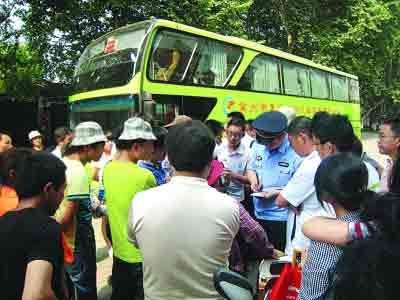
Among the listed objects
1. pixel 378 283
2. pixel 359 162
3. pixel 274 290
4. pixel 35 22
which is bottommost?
pixel 274 290

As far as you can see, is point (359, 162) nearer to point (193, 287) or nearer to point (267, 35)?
point (193, 287)

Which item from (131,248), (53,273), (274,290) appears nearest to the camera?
(53,273)

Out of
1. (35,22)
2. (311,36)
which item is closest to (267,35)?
(311,36)

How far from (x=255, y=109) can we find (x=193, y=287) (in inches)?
353

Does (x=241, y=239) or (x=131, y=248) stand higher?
(x=241, y=239)

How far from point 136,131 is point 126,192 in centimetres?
39

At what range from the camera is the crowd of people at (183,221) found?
1229mm

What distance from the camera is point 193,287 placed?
1790 millimetres

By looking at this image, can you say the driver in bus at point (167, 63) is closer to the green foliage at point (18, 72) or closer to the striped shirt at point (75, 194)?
the striped shirt at point (75, 194)

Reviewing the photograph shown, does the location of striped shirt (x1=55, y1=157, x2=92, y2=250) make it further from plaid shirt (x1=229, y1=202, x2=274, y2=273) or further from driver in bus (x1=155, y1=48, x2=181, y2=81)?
driver in bus (x1=155, y1=48, x2=181, y2=81)

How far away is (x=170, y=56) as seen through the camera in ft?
28.3

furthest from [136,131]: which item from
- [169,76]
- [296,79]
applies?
[296,79]

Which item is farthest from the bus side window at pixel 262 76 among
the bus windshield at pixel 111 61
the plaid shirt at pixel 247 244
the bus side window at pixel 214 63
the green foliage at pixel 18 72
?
the plaid shirt at pixel 247 244

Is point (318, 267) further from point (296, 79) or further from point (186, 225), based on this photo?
point (296, 79)
